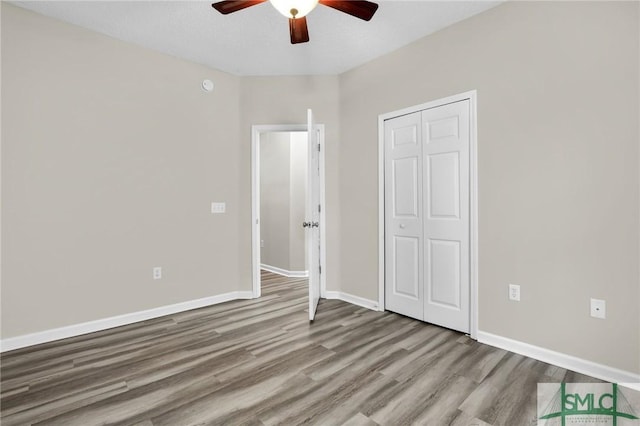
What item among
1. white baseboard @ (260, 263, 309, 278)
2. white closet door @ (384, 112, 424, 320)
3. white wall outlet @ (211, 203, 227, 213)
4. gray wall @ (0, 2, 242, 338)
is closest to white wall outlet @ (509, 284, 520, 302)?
white closet door @ (384, 112, 424, 320)

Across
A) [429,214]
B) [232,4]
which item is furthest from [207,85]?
[429,214]

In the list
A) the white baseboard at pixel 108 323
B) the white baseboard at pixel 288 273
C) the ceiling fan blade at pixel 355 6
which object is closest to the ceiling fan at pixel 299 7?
the ceiling fan blade at pixel 355 6

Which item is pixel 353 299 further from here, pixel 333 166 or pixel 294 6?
pixel 294 6

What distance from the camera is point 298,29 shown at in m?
2.21

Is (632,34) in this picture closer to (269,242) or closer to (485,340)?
(485,340)

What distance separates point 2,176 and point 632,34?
4452 millimetres

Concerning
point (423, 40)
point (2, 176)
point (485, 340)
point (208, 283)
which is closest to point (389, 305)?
point (485, 340)

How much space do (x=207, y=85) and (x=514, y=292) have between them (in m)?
3.64

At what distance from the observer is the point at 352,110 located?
3650 millimetres

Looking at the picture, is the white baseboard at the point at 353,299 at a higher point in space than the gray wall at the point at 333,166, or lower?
lower

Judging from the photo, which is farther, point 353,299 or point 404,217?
point 353,299

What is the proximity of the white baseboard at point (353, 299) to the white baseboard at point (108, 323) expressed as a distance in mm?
Answer: 996

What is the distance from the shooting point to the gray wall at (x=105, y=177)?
8.21ft

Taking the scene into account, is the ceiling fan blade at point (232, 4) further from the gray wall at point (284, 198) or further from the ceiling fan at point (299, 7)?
the gray wall at point (284, 198)
